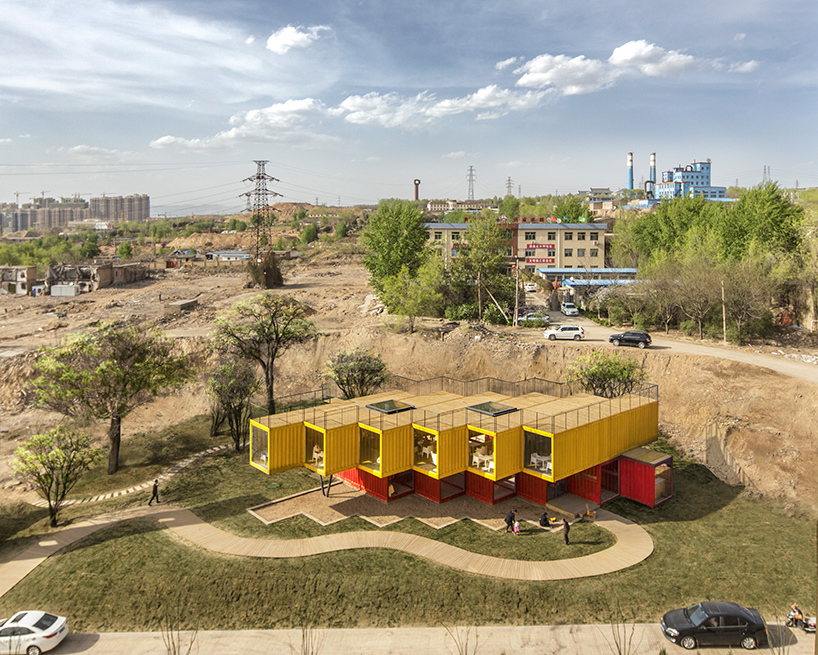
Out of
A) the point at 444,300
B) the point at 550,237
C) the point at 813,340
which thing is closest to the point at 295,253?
the point at 550,237

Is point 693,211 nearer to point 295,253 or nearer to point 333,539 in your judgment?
point 333,539

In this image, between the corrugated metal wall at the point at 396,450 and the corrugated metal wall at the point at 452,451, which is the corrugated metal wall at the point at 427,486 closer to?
the corrugated metal wall at the point at 396,450

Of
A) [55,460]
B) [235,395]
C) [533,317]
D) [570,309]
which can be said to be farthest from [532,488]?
[570,309]

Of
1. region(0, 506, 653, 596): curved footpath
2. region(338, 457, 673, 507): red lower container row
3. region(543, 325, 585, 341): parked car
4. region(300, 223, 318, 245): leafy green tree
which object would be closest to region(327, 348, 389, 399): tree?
region(338, 457, 673, 507): red lower container row

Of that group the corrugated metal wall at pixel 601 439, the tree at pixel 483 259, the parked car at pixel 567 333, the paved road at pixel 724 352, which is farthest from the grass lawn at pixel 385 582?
the tree at pixel 483 259

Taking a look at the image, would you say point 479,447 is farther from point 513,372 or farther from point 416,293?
point 416,293

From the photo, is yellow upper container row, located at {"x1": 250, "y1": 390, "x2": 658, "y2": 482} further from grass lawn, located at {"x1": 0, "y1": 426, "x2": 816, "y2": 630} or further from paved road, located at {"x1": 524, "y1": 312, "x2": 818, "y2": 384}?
paved road, located at {"x1": 524, "y1": 312, "x2": 818, "y2": 384}
